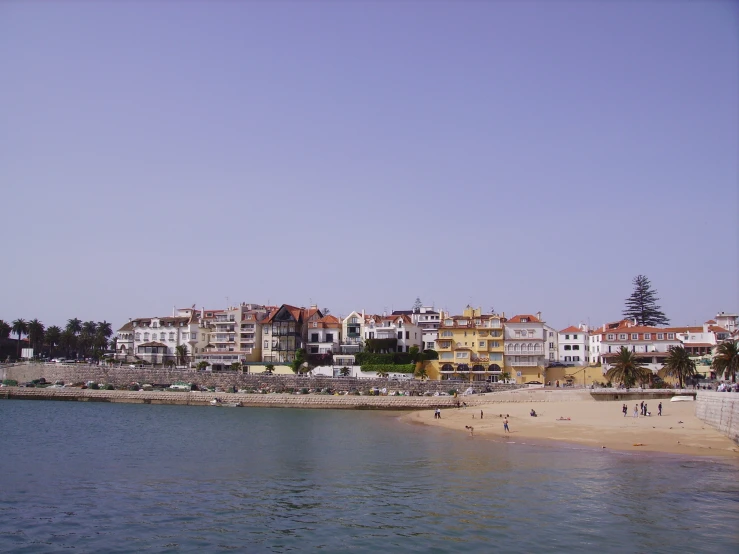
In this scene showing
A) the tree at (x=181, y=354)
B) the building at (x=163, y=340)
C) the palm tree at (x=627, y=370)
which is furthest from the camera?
the building at (x=163, y=340)

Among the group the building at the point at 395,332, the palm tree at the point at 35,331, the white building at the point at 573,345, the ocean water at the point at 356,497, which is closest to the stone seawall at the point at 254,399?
the building at the point at 395,332

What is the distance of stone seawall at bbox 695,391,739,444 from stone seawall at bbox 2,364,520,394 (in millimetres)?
34120

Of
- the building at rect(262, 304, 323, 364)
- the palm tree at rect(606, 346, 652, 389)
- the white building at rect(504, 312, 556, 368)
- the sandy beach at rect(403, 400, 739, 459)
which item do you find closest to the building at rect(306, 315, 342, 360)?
the building at rect(262, 304, 323, 364)

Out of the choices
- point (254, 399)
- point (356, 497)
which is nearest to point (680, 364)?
point (254, 399)

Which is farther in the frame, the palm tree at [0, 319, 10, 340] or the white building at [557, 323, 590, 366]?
the palm tree at [0, 319, 10, 340]

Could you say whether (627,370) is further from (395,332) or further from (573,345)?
(395,332)

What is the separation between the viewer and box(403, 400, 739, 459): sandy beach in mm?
40469

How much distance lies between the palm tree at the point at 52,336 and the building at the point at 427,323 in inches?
3168

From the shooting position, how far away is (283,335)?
354 feet

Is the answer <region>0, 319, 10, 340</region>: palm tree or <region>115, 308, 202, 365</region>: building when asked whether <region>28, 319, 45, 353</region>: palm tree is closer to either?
<region>0, 319, 10, 340</region>: palm tree

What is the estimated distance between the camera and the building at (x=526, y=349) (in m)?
91.1

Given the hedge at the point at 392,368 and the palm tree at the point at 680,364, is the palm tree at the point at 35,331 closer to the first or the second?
the hedge at the point at 392,368

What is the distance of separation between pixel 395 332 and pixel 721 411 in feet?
205

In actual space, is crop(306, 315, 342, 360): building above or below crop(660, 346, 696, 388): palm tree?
above
